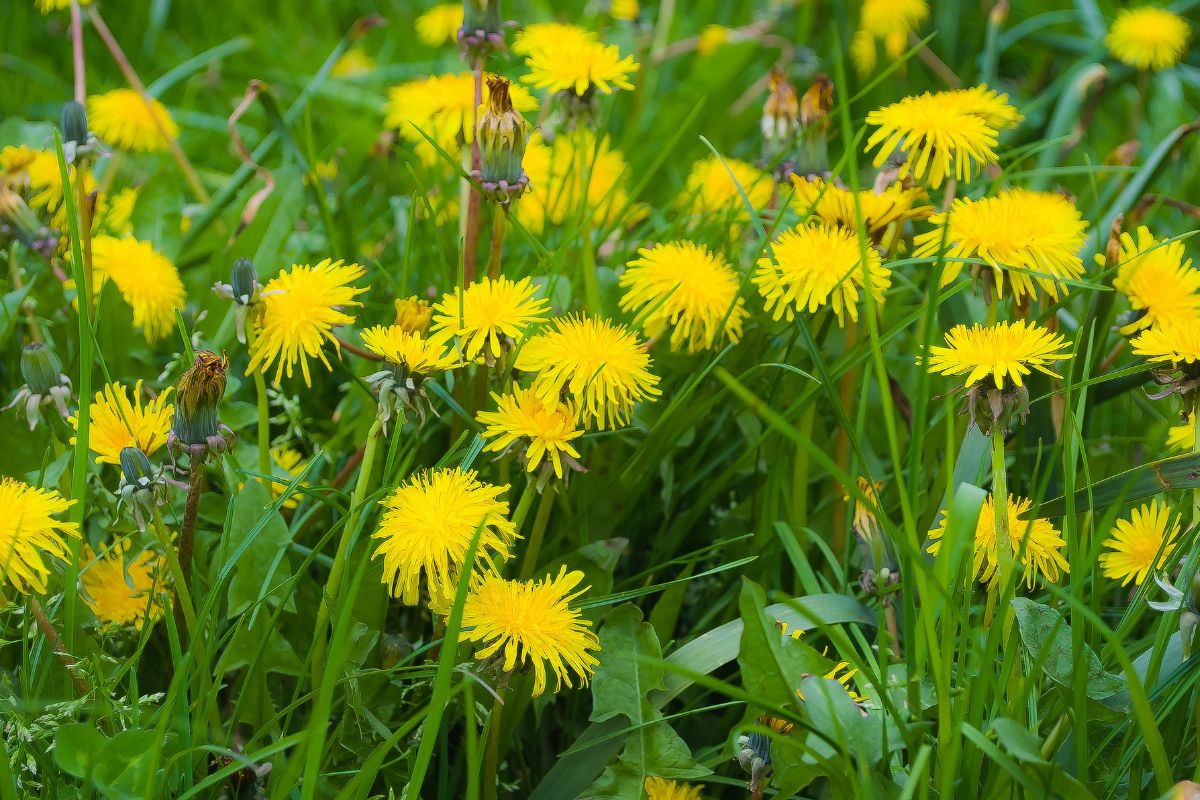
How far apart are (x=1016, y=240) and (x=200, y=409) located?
66cm

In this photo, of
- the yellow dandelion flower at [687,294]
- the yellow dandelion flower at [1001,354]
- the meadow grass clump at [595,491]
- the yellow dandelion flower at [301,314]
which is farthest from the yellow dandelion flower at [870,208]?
the yellow dandelion flower at [301,314]

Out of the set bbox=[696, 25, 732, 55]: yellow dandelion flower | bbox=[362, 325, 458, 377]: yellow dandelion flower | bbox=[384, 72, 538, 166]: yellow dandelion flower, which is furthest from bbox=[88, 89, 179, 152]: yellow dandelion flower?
bbox=[696, 25, 732, 55]: yellow dandelion flower

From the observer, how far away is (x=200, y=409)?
2.68 ft

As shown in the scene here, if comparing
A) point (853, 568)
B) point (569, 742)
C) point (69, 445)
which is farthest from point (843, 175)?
point (69, 445)

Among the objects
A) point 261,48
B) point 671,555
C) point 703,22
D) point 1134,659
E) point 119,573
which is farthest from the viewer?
point 703,22

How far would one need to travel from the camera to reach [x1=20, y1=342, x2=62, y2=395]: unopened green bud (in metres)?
0.95

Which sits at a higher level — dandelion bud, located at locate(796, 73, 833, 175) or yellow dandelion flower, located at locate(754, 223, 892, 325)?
dandelion bud, located at locate(796, 73, 833, 175)

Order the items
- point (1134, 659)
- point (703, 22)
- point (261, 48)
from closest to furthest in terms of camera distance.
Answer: point (1134, 659)
point (261, 48)
point (703, 22)

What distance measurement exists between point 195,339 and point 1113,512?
88 centimetres

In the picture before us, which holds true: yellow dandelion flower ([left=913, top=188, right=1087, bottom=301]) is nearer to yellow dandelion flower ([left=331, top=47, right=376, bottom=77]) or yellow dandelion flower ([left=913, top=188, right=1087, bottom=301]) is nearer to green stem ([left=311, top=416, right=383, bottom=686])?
green stem ([left=311, top=416, right=383, bottom=686])

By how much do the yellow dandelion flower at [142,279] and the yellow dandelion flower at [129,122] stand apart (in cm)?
42

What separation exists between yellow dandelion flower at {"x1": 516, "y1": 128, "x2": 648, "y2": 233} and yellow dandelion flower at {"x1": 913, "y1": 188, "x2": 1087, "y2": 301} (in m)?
0.42

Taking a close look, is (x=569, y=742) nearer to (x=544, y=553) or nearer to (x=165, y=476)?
(x=544, y=553)

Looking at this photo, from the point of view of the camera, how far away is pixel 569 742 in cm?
103
